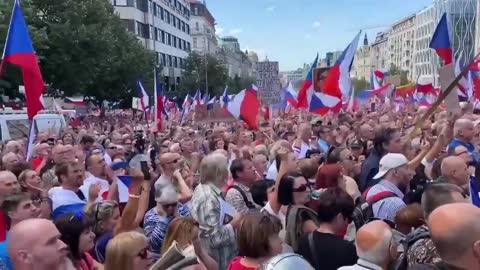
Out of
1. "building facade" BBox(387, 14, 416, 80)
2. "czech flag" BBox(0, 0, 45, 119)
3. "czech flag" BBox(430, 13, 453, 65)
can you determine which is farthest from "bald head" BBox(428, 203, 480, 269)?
"building facade" BBox(387, 14, 416, 80)

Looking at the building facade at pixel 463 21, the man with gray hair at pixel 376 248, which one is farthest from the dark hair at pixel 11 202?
the building facade at pixel 463 21

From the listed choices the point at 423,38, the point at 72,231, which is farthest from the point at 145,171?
the point at 423,38

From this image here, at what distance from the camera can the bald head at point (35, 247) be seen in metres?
2.98

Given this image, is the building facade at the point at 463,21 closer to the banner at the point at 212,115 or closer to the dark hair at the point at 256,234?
the banner at the point at 212,115

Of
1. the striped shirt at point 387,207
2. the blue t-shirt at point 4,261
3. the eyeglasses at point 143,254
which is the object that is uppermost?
the eyeglasses at point 143,254

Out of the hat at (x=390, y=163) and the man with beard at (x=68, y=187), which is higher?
the hat at (x=390, y=163)

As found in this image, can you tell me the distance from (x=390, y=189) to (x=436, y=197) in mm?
1270

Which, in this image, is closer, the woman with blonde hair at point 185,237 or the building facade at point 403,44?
the woman with blonde hair at point 185,237

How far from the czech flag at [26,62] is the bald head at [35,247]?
13.9ft

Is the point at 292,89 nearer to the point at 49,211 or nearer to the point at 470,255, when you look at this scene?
the point at 49,211

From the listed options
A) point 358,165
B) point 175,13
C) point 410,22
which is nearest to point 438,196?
point 358,165

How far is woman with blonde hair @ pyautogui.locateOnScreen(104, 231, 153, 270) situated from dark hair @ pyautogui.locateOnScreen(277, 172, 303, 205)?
1.64 m

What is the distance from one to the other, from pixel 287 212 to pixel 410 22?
140343 millimetres

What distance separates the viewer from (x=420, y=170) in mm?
6363
